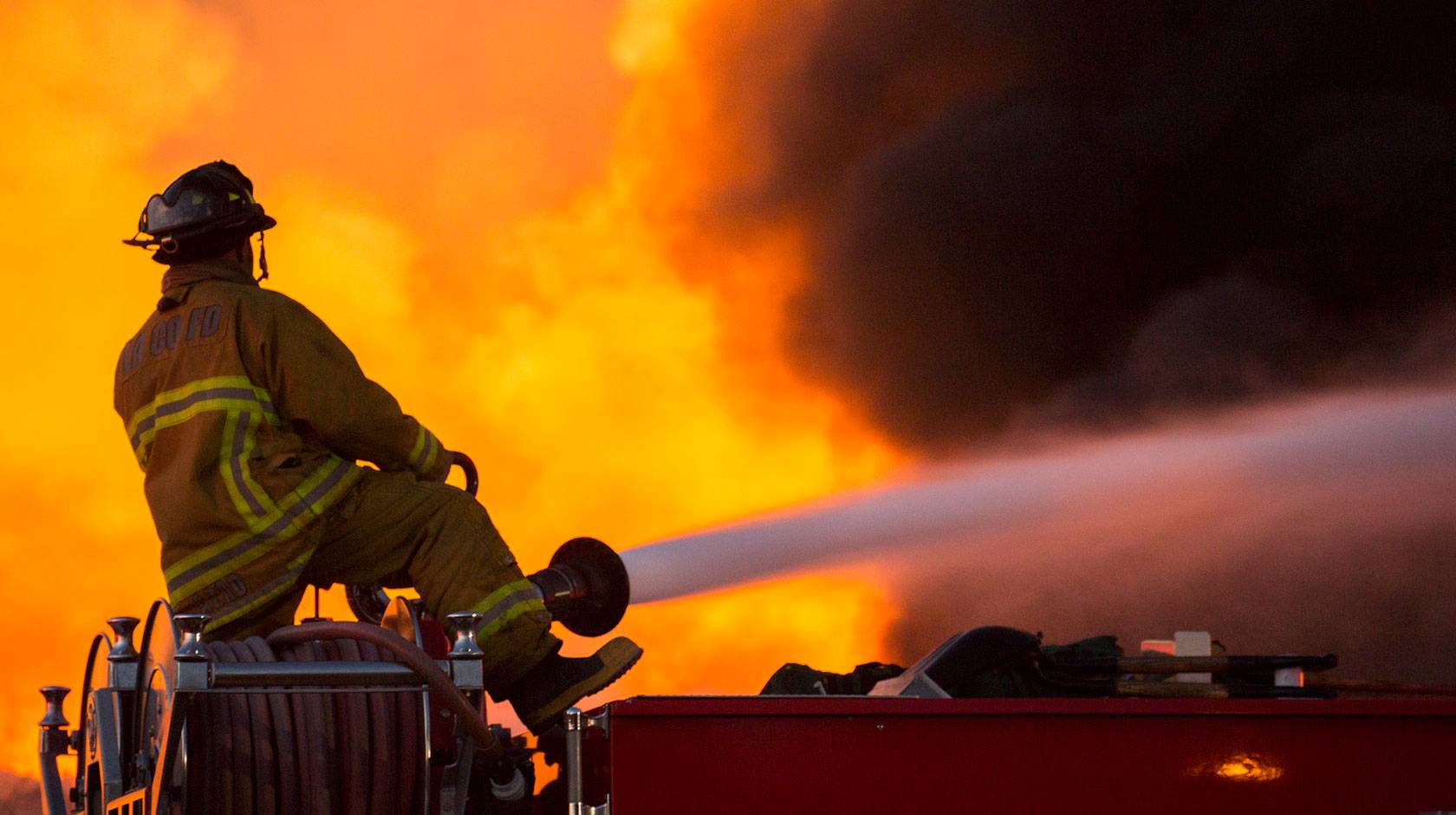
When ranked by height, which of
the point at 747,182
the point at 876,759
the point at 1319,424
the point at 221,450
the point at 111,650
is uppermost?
the point at 747,182

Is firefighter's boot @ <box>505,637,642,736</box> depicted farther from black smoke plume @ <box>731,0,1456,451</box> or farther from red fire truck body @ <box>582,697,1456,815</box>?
black smoke plume @ <box>731,0,1456,451</box>

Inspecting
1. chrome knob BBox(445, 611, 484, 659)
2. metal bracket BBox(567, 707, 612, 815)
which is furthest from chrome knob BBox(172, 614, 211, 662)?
metal bracket BBox(567, 707, 612, 815)

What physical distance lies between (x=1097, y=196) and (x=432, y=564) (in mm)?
6005

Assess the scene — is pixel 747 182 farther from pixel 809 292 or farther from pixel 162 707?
pixel 162 707

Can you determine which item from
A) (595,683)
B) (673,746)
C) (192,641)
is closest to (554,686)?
(595,683)

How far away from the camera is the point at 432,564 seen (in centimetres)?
367

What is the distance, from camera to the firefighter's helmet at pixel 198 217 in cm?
380

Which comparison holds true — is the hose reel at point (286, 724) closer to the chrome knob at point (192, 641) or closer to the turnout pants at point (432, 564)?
the chrome knob at point (192, 641)

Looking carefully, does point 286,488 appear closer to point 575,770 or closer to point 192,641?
point 192,641

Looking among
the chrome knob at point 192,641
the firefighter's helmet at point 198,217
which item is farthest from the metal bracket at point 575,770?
the firefighter's helmet at point 198,217

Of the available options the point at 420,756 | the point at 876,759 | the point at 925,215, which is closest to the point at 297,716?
the point at 420,756

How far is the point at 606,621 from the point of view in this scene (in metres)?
4.11

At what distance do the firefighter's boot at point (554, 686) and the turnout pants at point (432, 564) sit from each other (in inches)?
1.4

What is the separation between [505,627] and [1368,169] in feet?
19.8
